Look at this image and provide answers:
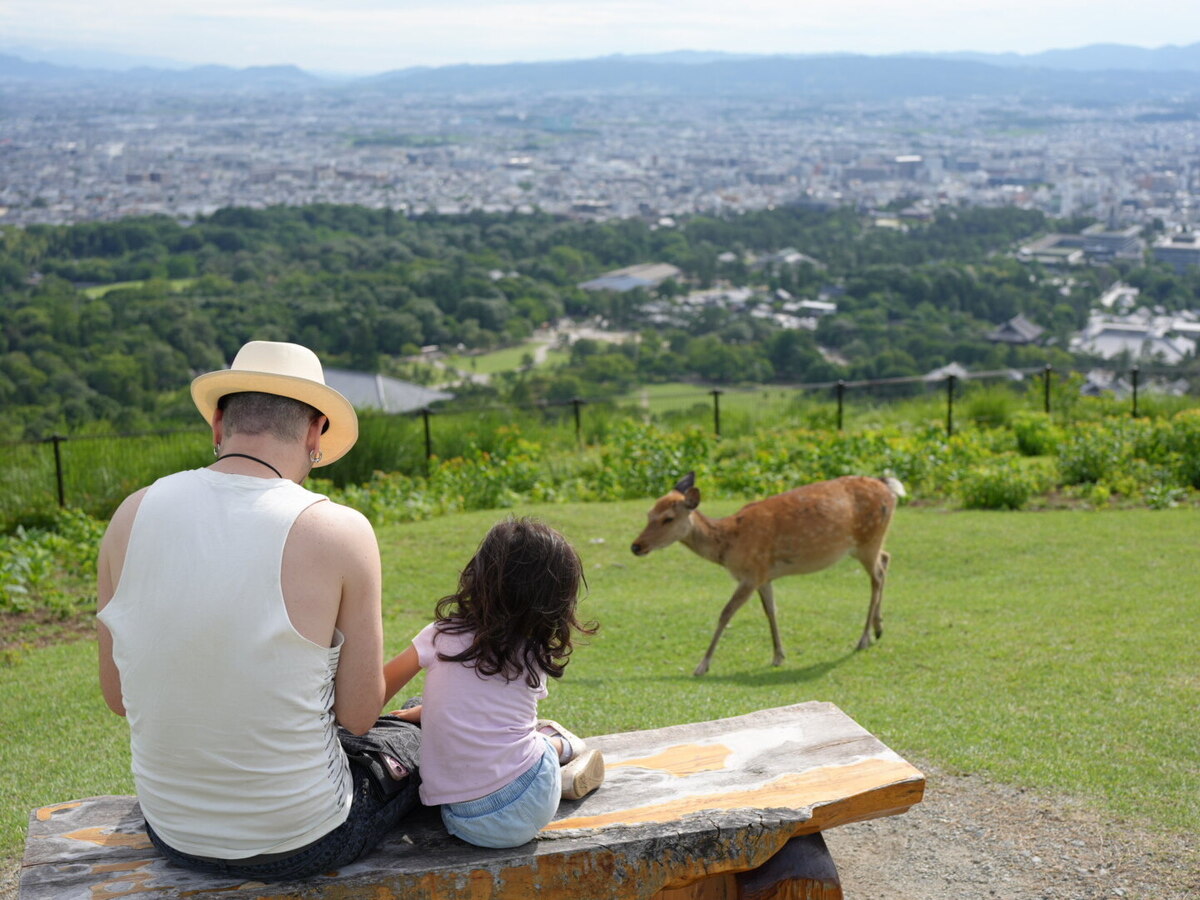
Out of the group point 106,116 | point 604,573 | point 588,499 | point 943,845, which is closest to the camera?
point 943,845

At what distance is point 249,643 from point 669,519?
452cm

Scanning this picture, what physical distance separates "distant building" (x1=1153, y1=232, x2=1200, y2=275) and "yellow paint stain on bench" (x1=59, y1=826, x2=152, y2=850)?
59.9 m

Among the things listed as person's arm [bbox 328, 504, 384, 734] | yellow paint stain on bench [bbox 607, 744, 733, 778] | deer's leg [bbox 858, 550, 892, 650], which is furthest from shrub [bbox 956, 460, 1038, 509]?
person's arm [bbox 328, 504, 384, 734]

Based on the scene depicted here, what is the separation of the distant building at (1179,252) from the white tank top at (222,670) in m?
59.9

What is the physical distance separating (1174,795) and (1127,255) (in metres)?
63.1

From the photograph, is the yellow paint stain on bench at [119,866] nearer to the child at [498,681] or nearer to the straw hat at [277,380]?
the child at [498,681]

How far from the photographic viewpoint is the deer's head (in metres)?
7.18

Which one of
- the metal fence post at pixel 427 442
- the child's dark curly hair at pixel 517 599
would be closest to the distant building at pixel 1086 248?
the metal fence post at pixel 427 442

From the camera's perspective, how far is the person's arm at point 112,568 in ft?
10.1

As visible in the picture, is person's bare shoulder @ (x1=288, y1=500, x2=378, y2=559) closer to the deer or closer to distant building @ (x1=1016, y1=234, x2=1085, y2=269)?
the deer

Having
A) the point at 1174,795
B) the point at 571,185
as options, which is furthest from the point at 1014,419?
the point at 571,185

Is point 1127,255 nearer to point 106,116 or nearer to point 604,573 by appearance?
point 604,573

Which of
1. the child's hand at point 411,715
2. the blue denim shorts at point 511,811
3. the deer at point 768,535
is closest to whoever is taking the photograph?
the blue denim shorts at point 511,811

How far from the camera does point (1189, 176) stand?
335 ft
